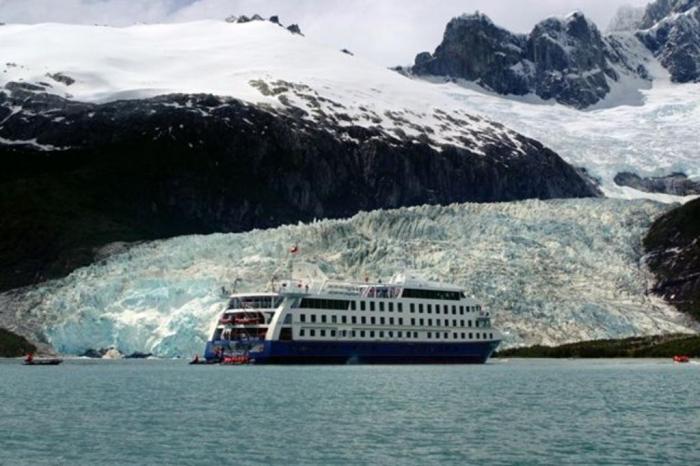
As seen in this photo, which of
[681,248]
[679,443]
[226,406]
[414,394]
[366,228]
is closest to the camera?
[679,443]

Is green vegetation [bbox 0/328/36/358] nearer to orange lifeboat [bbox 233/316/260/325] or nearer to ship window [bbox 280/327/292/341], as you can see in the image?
orange lifeboat [bbox 233/316/260/325]

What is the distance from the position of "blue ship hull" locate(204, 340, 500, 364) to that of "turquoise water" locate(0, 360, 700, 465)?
1824 cm

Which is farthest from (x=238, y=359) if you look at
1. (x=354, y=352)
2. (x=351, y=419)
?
(x=351, y=419)

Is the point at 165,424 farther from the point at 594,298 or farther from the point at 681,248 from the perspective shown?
the point at 681,248

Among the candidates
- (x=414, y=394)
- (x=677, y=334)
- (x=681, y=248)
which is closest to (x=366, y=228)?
(x=677, y=334)

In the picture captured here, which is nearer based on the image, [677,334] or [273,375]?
[273,375]

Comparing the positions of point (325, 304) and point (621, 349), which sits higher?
point (325, 304)

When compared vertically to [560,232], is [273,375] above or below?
below

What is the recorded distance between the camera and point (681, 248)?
180625 mm

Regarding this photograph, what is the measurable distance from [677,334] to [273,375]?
7050 cm

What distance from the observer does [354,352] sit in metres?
115

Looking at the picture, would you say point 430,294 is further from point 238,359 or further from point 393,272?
point 393,272

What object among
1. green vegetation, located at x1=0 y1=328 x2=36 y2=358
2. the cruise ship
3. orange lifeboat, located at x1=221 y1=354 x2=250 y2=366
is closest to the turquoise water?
the cruise ship

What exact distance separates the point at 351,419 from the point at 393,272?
289ft
